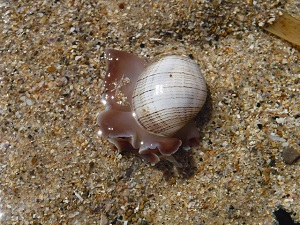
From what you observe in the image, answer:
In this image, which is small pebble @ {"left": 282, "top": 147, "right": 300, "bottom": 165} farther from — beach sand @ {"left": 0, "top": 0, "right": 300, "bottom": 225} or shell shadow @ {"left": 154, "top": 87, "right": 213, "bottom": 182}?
shell shadow @ {"left": 154, "top": 87, "right": 213, "bottom": 182}

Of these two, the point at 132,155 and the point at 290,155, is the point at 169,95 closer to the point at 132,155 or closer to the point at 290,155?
the point at 132,155

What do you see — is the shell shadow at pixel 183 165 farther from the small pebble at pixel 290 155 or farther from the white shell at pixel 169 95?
the small pebble at pixel 290 155

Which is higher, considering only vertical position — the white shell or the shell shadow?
the white shell

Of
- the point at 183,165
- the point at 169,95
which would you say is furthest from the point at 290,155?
the point at 169,95

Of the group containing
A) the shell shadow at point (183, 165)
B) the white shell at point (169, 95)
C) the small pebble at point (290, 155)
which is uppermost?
the white shell at point (169, 95)

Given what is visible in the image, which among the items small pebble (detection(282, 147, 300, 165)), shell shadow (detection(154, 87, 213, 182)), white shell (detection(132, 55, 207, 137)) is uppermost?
white shell (detection(132, 55, 207, 137))

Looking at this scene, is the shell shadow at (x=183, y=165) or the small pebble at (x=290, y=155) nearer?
the small pebble at (x=290, y=155)

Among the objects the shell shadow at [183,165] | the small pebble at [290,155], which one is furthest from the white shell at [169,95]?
the small pebble at [290,155]

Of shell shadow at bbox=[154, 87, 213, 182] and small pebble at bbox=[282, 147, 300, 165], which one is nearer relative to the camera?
small pebble at bbox=[282, 147, 300, 165]

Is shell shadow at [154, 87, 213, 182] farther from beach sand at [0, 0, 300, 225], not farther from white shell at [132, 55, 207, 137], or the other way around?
white shell at [132, 55, 207, 137]

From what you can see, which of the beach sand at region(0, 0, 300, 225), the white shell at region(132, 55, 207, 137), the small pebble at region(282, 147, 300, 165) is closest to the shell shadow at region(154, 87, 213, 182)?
the beach sand at region(0, 0, 300, 225)
